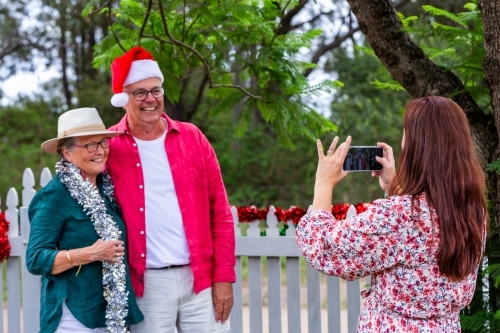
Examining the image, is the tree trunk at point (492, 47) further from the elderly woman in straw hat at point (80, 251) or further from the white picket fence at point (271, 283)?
the elderly woman in straw hat at point (80, 251)

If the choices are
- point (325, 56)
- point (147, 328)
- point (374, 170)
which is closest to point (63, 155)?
point (147, 328)

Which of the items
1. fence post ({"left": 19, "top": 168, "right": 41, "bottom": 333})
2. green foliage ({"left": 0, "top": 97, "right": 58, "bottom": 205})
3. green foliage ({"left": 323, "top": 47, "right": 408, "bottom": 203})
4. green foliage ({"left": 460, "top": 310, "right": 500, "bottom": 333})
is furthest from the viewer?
green foliage ({"left": 0, "top": 97, "right": 58, "bottom": 205})

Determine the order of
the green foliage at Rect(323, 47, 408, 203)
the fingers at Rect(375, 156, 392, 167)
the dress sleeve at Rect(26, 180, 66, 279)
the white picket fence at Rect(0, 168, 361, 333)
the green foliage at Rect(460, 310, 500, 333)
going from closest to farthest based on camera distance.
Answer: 1. the fingers at Rect(375, 156, 392, 167)
2. the dress sleeve at Rect(26, 180, 66, 279)
3. the green foliage at Rect(460, 310, 500, 333)
4. the white picket fence at Rect(0, 168, 361, 333)
5. the green foliage at Rect(323, 47, 408, 203)

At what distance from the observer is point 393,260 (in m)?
2.34

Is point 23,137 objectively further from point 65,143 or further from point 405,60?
point 405,60

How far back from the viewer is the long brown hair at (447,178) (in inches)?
90.0

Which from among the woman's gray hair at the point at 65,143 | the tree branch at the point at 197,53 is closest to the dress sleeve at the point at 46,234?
the woman's gray hair at the point at 65,143

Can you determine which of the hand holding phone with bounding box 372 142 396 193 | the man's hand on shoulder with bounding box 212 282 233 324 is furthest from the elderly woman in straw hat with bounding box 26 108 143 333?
the hand holding phone with bounding box 372 142 396 193

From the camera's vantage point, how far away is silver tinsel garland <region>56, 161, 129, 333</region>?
3.08 metres

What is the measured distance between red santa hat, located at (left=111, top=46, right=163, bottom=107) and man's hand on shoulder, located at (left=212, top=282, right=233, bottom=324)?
3.41ft

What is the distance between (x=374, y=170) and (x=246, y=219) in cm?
210

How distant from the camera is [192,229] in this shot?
3.31 metres

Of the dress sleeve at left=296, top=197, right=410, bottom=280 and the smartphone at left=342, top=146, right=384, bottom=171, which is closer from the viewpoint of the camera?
the dress sleeve at left=296, top=197, right=410, bottom=280

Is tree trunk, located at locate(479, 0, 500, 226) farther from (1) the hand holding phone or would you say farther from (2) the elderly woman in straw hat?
(2) the elderly woman in straw hat
